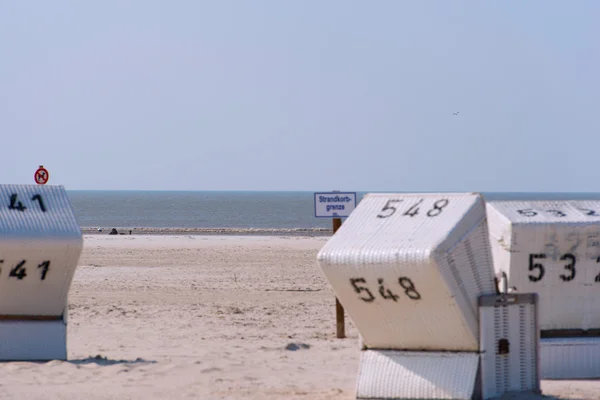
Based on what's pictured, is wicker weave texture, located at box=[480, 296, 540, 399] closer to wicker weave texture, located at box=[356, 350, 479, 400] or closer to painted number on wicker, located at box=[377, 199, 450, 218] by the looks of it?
wicker weave texture, located at box=[356, 350, 479, 400]

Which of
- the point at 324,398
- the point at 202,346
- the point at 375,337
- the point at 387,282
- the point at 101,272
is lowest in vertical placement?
the point at 101,272

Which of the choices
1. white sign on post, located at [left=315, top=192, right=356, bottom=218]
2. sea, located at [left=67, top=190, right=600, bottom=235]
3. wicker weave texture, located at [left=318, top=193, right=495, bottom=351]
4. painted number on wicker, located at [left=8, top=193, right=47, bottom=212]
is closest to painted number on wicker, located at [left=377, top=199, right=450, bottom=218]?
wicker weave texture, located at [left=318, top=193, right=495, bottom=351]

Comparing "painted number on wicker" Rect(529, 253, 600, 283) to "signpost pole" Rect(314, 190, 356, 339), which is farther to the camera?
"signpost pole" Rect(314, 190, 356, 339)

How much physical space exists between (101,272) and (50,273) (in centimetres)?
1189

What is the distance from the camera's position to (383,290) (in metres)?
7.84

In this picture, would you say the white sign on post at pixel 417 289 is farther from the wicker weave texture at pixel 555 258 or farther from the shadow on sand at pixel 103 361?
the shadow on sand at pixel 103 361

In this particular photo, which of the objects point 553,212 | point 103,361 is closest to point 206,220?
point 103,361

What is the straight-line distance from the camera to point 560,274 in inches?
360

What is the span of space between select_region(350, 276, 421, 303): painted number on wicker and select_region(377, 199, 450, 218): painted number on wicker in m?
0.63

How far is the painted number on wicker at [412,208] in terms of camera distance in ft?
26.4

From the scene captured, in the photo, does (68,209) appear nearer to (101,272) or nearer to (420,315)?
(420,315)

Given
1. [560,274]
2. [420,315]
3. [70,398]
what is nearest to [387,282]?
[420,315]

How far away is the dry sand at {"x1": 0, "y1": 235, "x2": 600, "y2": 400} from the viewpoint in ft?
29.5

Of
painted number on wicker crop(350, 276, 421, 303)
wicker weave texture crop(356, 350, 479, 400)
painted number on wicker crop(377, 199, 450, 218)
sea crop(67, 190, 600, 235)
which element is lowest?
sea crop(67, 190, 600, 235)
